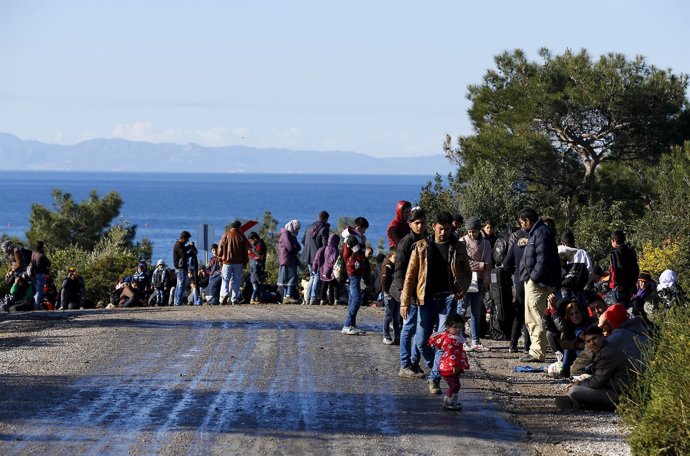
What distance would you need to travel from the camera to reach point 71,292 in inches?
952

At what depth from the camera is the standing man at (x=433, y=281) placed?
11672 millimetres

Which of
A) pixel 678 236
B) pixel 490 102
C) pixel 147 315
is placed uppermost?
pixel 490 102

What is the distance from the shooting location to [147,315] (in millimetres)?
19547

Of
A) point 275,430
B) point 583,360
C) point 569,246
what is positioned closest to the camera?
point 275,430

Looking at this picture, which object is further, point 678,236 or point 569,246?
point 678,236

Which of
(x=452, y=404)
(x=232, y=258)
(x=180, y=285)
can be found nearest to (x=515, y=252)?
(x=452, y=404)

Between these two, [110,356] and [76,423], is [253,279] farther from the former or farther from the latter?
[76,423]

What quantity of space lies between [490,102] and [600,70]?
3.76 m

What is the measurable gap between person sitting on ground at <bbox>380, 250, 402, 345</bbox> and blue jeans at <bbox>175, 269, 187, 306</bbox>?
922 centimetres

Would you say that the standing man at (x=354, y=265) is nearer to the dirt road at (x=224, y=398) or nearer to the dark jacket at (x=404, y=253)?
the dirt road at (x=224, y=398)

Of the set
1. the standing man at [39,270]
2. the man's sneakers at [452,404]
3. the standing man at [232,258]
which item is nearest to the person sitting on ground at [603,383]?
the man's sneakers at [452,404]

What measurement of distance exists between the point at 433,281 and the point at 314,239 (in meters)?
11.0

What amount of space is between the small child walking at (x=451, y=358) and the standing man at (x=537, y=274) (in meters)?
2.52

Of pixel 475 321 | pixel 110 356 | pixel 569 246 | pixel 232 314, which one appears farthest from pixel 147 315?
pixel 569 246
